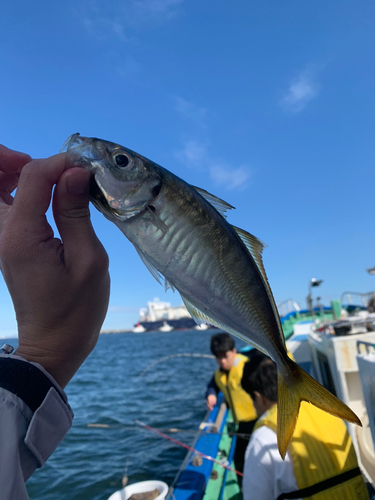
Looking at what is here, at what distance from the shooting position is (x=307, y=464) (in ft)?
9.29

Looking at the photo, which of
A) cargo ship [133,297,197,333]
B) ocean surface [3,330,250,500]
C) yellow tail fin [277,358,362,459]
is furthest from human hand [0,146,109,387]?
cargo ship [133,297,197,333]

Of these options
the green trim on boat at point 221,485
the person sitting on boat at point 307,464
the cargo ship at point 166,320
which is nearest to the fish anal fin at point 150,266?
the person sitting on boat at point 307,464

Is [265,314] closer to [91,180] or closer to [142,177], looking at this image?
[142,177]

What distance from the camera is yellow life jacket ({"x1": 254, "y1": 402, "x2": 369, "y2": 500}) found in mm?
2789

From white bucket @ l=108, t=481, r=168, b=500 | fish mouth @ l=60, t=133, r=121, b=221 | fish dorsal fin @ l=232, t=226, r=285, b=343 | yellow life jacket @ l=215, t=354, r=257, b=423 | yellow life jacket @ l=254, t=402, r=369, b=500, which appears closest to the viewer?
fish mouth @ l=60, t=133, r=121, b=221

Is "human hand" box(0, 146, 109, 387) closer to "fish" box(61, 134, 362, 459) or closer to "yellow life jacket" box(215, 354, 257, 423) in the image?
"fish" box(61, 134, 362, 459)

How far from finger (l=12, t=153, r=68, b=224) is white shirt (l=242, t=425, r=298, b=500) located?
8.94ft

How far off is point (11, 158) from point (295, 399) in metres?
1.52

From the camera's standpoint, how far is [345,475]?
284 cm

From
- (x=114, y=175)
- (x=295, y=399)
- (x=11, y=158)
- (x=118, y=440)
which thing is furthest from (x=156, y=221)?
(x=118, y=440)

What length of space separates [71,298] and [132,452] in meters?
9.91

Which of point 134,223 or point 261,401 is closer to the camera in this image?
point 134,223

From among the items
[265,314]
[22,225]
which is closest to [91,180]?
[22,225]

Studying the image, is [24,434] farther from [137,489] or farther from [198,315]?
[137,489]
